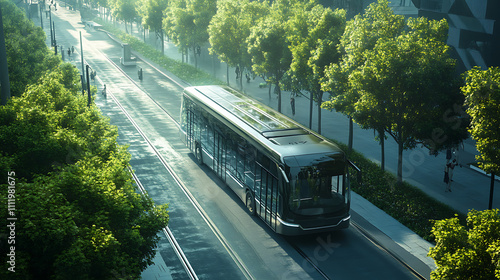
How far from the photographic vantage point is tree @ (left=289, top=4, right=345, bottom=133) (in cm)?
2947

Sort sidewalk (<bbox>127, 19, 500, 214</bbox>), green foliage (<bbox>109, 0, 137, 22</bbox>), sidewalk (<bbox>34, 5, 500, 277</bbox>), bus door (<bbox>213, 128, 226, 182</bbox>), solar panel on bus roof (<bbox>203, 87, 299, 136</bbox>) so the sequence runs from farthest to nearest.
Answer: green foliage (<bbox>109, 0, 137, 22</bbox>) → sidewalk (<bbox>127, 19, 500, 214</bbox>) → bus door (<bbox>213, 128, 226, 182</bbox>) → solar panel on bus roof (<bbox>203, 87, 299, 136</bbox>) → sidewalk (<bbox>34, 5, 500, 277</bbox>)

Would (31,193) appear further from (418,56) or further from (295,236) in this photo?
(418,56)

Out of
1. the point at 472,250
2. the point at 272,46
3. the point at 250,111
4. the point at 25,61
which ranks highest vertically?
the point at 272,46

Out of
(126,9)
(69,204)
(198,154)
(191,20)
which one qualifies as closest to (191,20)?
(191,20)

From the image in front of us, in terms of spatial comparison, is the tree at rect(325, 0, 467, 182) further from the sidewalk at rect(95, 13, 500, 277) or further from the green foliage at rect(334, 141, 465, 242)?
the sidewalk at rect(95, 13, 500, 277)

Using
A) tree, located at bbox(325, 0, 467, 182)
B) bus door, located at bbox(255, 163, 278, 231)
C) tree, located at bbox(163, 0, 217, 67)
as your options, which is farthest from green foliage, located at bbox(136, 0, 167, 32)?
bus door, located at bbox(255, 163, 278, 231)

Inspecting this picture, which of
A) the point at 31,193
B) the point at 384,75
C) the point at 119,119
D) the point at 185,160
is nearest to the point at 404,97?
the point at 384,75

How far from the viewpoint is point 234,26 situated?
4488 cm

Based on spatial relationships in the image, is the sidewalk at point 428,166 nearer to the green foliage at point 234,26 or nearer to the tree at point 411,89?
the tree at point 411,89

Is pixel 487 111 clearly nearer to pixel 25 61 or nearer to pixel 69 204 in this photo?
pixel 69 204

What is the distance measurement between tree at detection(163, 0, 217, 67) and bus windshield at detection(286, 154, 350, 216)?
119ft

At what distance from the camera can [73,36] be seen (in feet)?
280

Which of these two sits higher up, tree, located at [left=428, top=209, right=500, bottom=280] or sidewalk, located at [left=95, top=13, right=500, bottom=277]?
tree, located at [left=428, top=209, right=500, bottom=280]

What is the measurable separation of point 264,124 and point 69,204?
11.5 m
